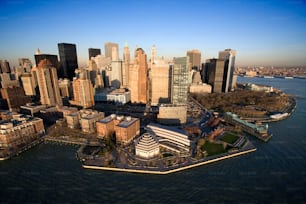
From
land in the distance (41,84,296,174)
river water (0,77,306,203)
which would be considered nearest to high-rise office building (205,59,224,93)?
land in the distance (41,84,296,174)

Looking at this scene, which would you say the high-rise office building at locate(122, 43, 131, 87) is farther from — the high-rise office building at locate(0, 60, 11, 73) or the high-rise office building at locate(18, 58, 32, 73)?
the high-rise office building at locate(0, 60, 11, 73)

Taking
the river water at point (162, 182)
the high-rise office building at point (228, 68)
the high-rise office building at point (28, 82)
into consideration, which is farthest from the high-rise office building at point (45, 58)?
the high-rise office building at point (228, 68)

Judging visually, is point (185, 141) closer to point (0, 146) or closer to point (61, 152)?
point (61, 152)

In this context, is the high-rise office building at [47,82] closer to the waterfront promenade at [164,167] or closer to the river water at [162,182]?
the river water at [162,182]

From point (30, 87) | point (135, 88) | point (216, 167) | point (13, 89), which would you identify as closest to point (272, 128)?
point (216, 167)

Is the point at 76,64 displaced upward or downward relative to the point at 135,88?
upward

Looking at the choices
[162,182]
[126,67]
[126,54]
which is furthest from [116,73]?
[162,182]
